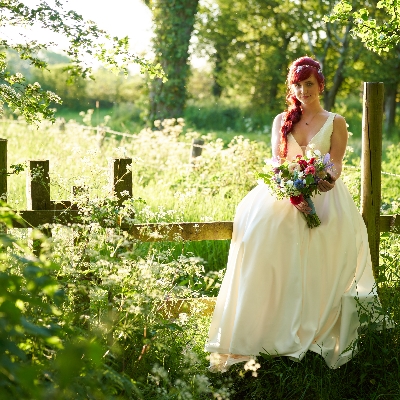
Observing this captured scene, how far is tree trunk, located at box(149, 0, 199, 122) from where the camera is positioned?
14492 mm

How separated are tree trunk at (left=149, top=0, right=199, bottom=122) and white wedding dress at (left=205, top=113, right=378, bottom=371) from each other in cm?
1077

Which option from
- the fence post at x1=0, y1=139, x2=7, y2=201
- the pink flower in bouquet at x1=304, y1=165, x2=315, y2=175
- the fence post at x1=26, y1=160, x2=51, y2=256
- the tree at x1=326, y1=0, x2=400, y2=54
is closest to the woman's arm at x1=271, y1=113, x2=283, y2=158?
the pink flower in bouquet at x1=304, y1=165, x2=315, y2=175

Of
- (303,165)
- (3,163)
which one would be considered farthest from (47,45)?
(303,165)

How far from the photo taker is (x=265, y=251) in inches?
171

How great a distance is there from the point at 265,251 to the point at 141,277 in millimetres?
1125

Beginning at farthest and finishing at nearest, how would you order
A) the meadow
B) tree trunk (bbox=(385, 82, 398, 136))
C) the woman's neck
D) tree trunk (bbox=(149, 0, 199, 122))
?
tree trunk (bbox=(385, 82, 398, 136)) < tree trunk (bbox=(149, 0, 199, 122)) < the woman's neck < the meadow

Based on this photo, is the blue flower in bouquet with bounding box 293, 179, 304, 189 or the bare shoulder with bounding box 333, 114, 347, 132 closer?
the blue flower in bouquet with bounding box 293, 179, 304, 189

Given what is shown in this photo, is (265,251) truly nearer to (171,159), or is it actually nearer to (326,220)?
(326,220)

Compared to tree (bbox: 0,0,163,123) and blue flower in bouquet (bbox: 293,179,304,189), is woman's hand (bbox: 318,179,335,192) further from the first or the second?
tree (bbox: 0,0,163,123)

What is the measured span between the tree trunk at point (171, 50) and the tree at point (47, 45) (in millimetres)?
10634

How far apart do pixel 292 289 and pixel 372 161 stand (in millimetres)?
1312

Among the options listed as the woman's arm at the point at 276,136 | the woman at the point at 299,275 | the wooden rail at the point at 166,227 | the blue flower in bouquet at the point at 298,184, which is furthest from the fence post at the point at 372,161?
the blue flower in bouquet at the point at 298,184

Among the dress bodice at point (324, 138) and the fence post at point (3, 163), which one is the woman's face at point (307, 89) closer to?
the dress bodice at point (324, 138)

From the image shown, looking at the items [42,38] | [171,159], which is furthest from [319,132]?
[171,159]
